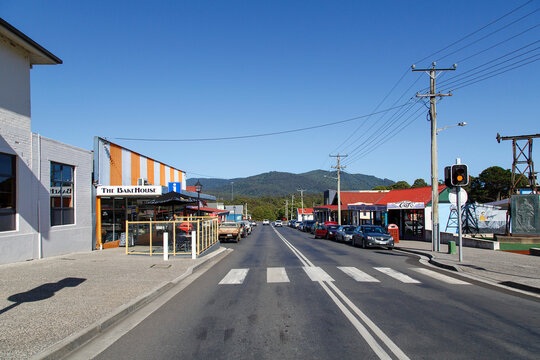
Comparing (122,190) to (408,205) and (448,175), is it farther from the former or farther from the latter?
(408,205)

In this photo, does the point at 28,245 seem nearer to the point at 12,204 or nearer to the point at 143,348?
the point at 12,204

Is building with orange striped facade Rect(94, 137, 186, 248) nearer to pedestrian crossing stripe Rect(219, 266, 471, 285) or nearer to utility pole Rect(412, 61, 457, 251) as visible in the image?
pedestrian crossing stripe Rect(219, 266, 471, 285)

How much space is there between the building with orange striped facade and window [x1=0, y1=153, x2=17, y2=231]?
620 cm

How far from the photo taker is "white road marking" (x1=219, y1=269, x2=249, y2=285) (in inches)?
458

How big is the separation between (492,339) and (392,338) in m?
1.45

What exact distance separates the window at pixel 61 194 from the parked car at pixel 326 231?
24054 mm

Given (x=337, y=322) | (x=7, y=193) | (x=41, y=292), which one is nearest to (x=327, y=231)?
(x=7, y=193)

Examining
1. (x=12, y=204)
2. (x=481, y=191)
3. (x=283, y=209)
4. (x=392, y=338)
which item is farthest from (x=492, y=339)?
(x=283, y=209)

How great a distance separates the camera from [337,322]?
7.04 meters

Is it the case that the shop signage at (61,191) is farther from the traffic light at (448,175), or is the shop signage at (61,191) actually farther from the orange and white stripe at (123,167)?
the traffic light at (448,175)

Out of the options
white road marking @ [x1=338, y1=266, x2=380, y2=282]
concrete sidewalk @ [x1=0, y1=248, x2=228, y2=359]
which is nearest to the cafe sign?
concrete sidewalk @ [x1=0, y1=248, x2=228, y2=359]

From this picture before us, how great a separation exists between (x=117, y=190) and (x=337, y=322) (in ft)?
54.5

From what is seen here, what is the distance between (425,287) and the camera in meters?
10.6

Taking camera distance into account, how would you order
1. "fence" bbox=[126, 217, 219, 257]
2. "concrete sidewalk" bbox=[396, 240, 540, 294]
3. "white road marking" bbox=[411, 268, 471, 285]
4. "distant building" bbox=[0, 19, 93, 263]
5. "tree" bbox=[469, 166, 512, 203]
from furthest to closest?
1. "tree" bbox=[469, 166, 512, 203]
2. "fence" bbox=[126, 217, 219, 257]
3. "distant building" bbox=[0, 19, 93, 263]
4. "white road marking" bbox=[411, 268, 471, 285]
5. "concrete sidewalk" bbox=[396, 240, 540, 294]
